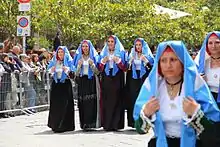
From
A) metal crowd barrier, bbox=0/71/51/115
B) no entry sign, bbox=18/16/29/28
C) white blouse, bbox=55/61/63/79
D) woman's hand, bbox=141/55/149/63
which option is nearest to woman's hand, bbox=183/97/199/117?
woman's hand, bbox=141/55/149/63

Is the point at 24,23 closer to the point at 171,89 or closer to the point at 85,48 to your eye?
the point at 85,48

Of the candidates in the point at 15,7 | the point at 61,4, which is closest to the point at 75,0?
the point at 61,4

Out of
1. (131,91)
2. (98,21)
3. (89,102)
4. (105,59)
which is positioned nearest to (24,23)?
(89,102)

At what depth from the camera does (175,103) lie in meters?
3.90

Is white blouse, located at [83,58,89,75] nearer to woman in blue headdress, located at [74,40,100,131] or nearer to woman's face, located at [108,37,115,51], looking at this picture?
woman in blue headdress, located at [74,40,100,131]

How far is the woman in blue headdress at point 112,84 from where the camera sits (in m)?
10.7

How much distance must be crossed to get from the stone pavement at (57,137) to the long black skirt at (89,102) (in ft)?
0.68

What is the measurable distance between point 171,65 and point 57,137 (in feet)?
21.7

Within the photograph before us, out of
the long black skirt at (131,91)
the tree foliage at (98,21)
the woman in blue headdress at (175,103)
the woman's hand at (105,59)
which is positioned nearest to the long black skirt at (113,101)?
the long black skirt at (131,91)

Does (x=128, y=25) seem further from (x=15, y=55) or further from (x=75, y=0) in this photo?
(x=15, y=55)

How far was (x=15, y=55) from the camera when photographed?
13.8 metres

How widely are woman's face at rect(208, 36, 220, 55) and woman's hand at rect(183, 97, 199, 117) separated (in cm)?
224

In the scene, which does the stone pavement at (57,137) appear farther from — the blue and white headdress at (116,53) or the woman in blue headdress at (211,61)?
the woman in blue headdress at (211,61)

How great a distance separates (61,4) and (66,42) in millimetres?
1630
